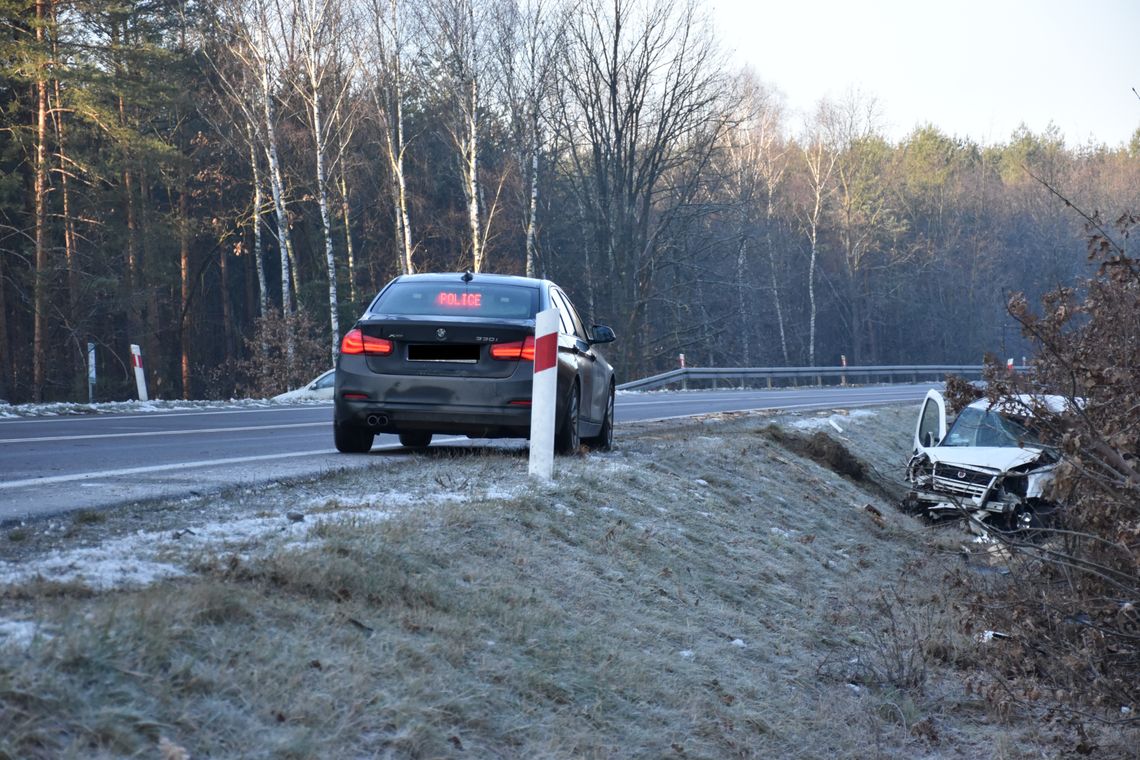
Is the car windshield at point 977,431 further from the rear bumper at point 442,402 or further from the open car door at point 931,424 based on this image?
the rear bumper at point 442,402

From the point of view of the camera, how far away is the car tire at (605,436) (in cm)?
1188

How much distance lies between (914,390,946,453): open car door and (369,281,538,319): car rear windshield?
21.6ft

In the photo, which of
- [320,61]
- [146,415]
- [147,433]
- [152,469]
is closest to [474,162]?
[320,61]

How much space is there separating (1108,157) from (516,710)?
81.6 m

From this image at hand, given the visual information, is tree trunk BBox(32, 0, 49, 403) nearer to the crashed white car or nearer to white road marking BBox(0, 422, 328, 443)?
white road marking BBox(0, 422, 328, 443)

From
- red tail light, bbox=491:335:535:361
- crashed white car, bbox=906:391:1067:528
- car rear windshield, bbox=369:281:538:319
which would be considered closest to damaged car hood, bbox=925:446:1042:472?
crashed white car, bbox=906:391:1067:528

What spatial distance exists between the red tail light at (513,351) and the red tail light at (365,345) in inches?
33.5

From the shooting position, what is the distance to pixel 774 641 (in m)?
6.85

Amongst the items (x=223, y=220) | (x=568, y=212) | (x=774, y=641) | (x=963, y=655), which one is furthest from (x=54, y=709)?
(x=568, y=212)

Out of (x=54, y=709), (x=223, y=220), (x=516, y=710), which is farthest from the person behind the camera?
(x=223, y=220)

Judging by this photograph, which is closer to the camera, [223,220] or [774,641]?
[774,641]

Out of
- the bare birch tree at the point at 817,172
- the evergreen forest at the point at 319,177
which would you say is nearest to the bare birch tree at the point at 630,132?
the evergreen forest at the point at 319,177

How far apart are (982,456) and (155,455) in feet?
28.7

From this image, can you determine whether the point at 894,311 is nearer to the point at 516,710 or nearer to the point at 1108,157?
the point at 1108,157
